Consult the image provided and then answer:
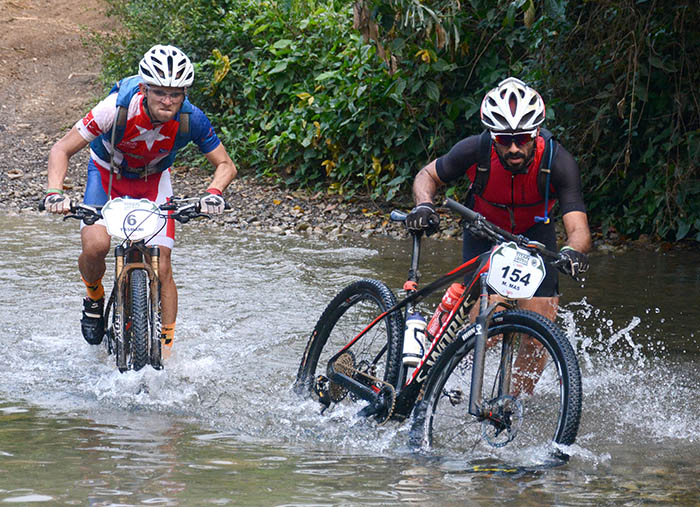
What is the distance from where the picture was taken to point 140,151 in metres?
5.88

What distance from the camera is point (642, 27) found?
29.7ft

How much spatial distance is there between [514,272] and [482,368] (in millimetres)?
441

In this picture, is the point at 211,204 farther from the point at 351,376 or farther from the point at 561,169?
the point at 561,169

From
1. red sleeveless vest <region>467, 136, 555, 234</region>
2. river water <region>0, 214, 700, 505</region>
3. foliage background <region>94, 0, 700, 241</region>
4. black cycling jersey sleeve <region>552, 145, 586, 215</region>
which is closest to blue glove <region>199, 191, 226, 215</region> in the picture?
river water <region>0, 214, 700, 505</region>

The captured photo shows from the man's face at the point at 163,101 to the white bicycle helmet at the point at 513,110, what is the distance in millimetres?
1889

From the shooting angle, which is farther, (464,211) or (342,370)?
(342,370)

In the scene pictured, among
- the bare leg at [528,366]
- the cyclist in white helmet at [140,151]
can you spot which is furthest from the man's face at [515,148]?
the cyclist in white helmet at [140,151]

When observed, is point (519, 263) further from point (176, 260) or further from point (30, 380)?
point (176, 260)

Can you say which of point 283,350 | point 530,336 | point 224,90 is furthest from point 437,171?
point 224,90

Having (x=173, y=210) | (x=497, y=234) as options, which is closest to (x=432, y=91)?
(x=173, y=210)

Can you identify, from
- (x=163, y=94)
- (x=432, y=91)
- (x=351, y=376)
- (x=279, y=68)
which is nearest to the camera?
(x=351, y=376)

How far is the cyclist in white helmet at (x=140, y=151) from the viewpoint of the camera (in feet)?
18.1

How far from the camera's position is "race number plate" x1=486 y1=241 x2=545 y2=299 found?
4.20 metres

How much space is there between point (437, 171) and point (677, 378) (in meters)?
2.07
